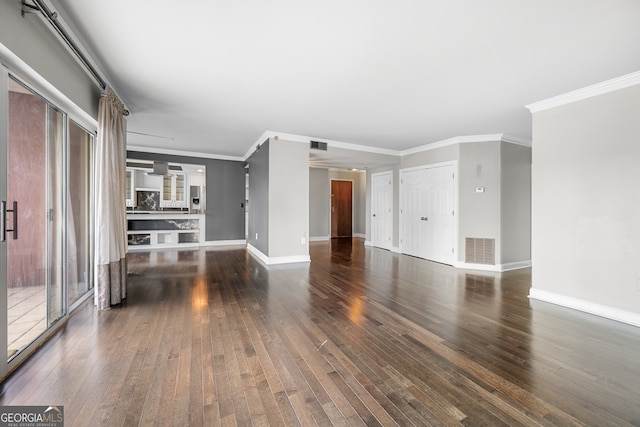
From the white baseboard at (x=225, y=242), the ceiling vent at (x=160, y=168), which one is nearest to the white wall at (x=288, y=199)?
the white baseboard at (x=225, y=242)

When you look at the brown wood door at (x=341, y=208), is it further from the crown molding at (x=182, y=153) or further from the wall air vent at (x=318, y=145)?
the wall air vent at (x=318, y=145)

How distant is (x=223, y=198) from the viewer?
321 inches

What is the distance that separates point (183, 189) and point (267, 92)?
555cm

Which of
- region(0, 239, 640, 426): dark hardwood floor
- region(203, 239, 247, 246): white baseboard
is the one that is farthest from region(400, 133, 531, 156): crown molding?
region(203, 239, 247, 246): white baseboard

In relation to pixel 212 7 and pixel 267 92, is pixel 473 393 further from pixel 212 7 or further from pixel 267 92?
pixel 267 92

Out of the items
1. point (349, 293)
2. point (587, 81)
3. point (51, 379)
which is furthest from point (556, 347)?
point (51, 379)

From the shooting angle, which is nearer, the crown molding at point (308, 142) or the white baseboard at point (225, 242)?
the crown molding at point (308, 142)

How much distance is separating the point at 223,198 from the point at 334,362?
6982 millimetres

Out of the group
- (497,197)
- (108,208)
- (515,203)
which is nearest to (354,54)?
(108,208)

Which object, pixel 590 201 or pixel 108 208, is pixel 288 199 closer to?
pixel 108 208

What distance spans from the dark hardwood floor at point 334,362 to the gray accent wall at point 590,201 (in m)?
0.41

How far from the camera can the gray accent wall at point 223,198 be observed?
7938 millimetres

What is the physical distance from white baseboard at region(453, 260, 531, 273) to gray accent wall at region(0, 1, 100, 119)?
6.33 metres

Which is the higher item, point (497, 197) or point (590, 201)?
point (497, 197)
